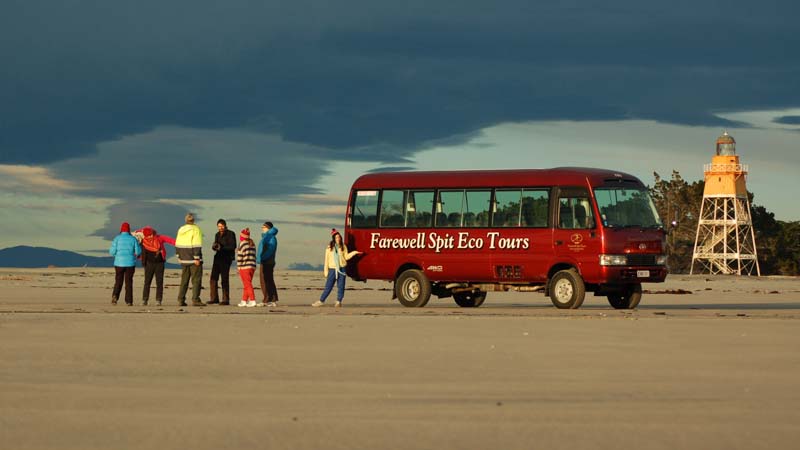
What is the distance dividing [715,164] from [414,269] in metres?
71.5

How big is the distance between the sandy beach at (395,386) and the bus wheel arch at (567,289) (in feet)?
26.0

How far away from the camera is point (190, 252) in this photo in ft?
103

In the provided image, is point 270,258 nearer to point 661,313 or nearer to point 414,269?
point 414,269

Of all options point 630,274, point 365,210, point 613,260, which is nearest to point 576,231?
point 613,260

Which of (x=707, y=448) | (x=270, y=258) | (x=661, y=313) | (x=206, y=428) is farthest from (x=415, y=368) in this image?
(x=270, y=258)

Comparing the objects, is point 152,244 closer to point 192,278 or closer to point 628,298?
point 192,278

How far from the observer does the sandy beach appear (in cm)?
932

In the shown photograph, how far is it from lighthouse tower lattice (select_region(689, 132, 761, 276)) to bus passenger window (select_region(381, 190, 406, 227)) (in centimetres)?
6663

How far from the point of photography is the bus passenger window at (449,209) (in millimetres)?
33156

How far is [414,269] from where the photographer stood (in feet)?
111

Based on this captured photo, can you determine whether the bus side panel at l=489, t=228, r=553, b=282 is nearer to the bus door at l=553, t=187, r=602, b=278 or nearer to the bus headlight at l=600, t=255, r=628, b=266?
the bus door at l=553, t=187, r=602, b=278

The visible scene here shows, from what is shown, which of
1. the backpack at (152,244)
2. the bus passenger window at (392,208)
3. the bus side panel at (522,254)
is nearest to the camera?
the backpack at (152,244)

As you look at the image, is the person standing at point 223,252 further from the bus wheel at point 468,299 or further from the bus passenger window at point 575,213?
the bus passenger window at point 575,213

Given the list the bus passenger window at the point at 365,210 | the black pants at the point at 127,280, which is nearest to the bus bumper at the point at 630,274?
the bus passenger window at the point at 365,210
